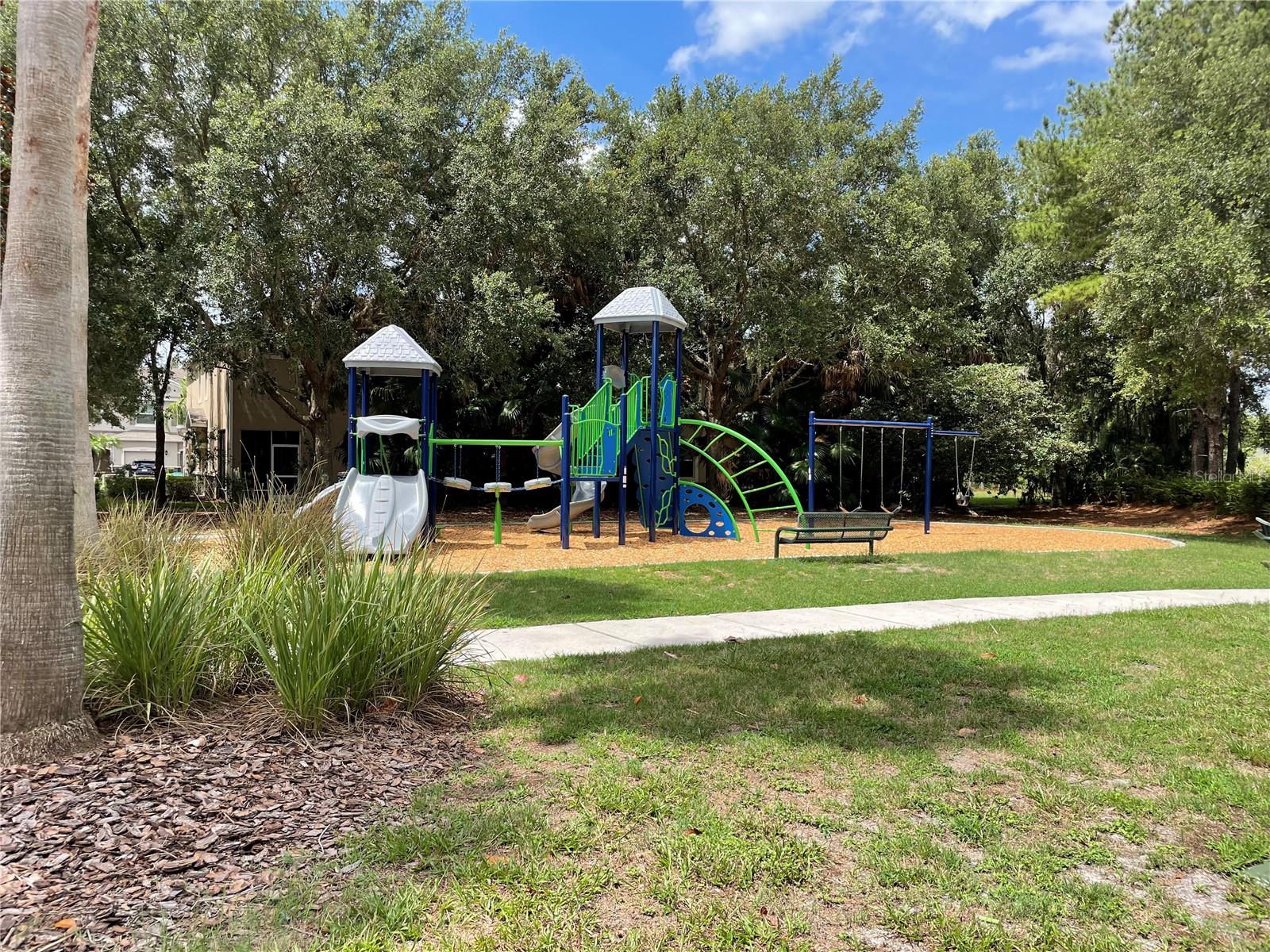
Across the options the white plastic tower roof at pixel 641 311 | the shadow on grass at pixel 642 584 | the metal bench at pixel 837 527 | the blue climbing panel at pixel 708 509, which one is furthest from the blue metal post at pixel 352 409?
the metal bench at pixel 837 527

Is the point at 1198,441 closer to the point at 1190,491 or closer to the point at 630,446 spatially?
the point at 1190,491

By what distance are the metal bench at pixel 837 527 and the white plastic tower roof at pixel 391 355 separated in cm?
683

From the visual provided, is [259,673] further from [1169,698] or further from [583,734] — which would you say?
[1169,698]

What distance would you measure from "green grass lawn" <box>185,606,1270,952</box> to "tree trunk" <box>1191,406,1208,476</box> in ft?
78.6

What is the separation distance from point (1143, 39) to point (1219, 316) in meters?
12.8

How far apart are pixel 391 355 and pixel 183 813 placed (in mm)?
11934

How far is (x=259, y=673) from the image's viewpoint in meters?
4.30

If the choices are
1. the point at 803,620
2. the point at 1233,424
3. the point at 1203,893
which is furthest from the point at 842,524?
the point at 1233,424

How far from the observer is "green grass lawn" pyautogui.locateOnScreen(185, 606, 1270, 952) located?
251 cm

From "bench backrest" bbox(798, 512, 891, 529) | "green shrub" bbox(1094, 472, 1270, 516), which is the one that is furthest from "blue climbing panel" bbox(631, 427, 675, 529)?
"green shrub" bbox(1094, 472, 1270, 516)

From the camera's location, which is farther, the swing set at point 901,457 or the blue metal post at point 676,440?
the swing set at point 901,457

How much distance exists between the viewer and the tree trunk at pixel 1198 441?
25.4 meters

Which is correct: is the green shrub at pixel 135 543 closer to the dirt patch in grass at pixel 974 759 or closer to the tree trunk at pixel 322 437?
the dirt patch in grass at pixel 974 759

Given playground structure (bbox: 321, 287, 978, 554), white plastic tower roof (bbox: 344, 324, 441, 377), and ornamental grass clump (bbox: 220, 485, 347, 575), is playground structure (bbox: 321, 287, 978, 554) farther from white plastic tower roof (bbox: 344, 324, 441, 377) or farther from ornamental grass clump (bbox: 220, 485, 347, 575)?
ornamental grass clump (bbox: 220, 485, 347, 575)
